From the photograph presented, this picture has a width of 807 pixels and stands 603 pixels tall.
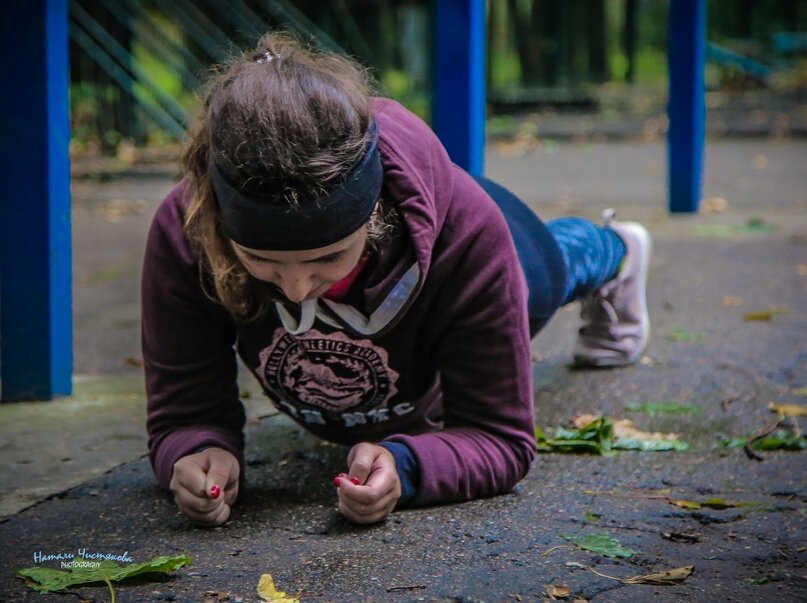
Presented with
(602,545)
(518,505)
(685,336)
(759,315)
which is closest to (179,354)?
(518,505)

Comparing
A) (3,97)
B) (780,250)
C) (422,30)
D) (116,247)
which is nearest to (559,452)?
(3,97)

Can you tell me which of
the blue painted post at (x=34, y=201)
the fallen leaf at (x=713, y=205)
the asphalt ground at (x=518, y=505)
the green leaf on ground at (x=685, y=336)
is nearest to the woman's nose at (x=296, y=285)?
the asphalt ground at (x=518, y=505)

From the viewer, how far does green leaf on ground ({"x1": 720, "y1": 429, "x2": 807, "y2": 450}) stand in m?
2.64

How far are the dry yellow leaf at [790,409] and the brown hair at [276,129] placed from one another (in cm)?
134

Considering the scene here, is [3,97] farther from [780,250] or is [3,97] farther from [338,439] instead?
[780,250]

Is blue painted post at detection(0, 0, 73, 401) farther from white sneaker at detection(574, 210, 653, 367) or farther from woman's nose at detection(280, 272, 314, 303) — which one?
white sneaker at detection(574, 210, 653, 367)

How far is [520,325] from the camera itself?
7.39 ft

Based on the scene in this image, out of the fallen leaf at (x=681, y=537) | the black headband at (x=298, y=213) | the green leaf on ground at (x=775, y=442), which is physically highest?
the black headband at (x=298, y=213)

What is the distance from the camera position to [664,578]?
1888 mm

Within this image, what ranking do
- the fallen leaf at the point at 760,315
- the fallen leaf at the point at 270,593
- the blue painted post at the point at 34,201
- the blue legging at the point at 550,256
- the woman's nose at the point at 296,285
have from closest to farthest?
1. the fallen leaf at the point at 270,593
2. the woman's nose at the point at 296,285
3. the blue legging at the point at 550,256
4. the blue painted post at the point at 34,201
5. the fallen leaf at the point at 760,315

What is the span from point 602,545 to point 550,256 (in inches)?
31.5

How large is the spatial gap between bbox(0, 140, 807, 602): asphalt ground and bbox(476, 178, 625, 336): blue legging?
32 centimetres

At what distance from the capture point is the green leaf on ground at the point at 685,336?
12.3ft

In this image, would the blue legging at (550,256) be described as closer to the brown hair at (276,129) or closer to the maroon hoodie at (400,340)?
the maroon hoodie at (400,340)
